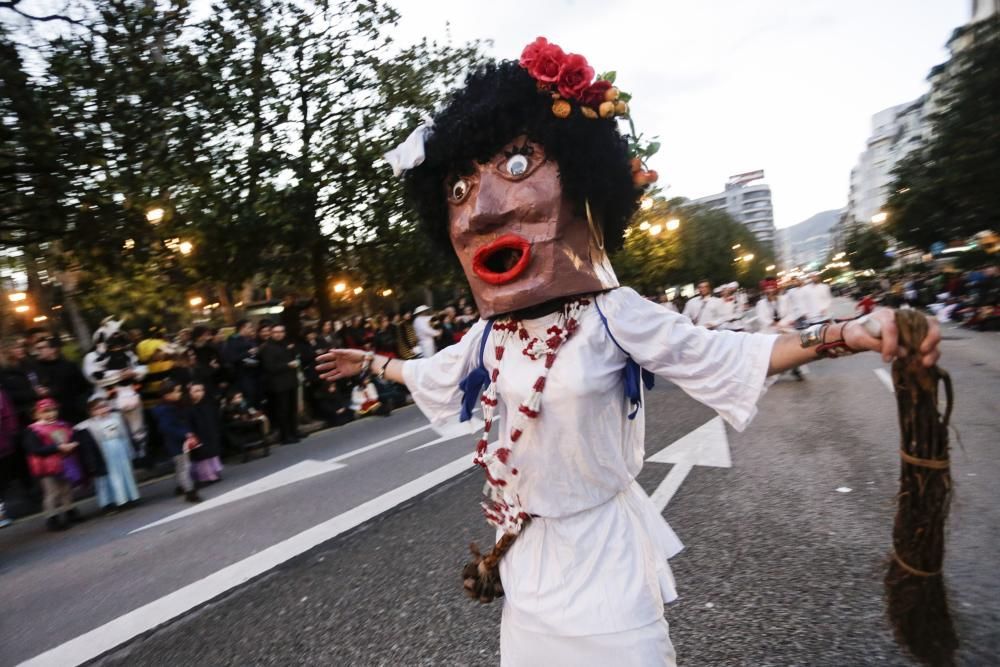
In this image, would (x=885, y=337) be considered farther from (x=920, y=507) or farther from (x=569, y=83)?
(x=569, y=83)

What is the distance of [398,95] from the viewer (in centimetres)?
1239

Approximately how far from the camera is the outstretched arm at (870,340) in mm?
1160

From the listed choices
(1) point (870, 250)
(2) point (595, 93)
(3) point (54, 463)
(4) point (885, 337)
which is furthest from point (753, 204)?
(4) point (885, 337)

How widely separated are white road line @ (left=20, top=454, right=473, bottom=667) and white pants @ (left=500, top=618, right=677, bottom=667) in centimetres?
278

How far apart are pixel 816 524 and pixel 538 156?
3007 mm

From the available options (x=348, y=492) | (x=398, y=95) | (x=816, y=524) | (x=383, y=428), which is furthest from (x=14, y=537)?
(x=398, y=95)

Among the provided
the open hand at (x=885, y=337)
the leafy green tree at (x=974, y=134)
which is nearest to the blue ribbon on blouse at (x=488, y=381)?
the open hand at (x=885, y=337)

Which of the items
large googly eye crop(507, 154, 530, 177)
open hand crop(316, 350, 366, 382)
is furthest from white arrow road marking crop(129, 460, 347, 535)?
large googly eye crop(507, 154, 530, 177)

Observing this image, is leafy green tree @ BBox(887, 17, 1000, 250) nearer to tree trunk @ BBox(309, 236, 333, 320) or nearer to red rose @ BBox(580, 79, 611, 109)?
tree trunk @ BBox(309, 236, 333, 320)

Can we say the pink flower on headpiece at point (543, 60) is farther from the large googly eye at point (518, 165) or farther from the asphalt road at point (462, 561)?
the asphalt road at point (462, 561)

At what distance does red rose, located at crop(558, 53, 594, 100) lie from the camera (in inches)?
72.4

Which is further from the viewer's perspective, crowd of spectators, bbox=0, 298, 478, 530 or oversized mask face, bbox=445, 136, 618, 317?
crowd of spectators, bbox=0, 298, 478, 530

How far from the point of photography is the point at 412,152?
6.61 ft

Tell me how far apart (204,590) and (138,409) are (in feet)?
14.3
